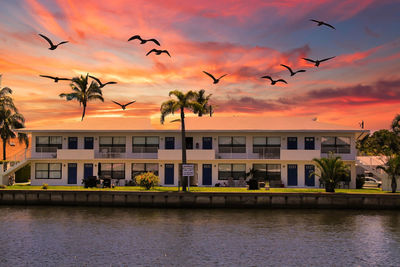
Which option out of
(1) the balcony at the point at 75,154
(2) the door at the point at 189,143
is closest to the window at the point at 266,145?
(2) the door at the point at 189,143

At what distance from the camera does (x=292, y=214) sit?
4444 centimetres

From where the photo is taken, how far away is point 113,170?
58.2 meters

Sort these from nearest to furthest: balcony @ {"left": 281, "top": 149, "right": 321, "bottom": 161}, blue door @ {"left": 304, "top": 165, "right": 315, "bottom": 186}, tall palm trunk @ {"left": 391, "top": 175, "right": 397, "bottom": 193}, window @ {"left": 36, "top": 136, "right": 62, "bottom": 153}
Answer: tall palm trunk @ {"left": 391, "top": 175, "right": 397, "bottom": 193} < balcony @ {"left": 281, "top": 149, "right": 321, "bottom": 161} < blue door @ {"left": 304, "top": 165, "right": 315, "bottom": 186} < window @ {"left": 36, "top": 136, "right": 62, "bottom": 153}

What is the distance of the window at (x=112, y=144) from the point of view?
191 ft

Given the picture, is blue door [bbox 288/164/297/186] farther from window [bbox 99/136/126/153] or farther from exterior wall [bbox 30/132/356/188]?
window [bbox 99/136/126/153]

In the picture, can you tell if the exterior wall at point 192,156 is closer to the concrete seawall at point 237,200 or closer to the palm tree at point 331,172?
the palm tree at point 331,172

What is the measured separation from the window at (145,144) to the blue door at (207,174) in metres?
6.34

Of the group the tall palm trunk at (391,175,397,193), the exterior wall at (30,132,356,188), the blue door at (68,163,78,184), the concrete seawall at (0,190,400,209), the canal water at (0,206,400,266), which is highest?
the exterior wall at (30,132,356,188)

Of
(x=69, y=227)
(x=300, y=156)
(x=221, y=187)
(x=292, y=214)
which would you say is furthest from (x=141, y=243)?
(x=300, y=156)

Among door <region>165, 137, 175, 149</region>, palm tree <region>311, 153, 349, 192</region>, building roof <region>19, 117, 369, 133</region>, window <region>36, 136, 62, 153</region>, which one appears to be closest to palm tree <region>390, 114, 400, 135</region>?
building roof <region>19, 117, 369, 133</region>

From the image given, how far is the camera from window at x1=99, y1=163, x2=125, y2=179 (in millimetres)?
57969

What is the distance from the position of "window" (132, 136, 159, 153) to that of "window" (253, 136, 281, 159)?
11763 mm

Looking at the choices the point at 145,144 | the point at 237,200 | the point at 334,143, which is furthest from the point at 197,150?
the point at 334,143

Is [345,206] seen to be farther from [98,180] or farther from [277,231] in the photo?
[98,180]
